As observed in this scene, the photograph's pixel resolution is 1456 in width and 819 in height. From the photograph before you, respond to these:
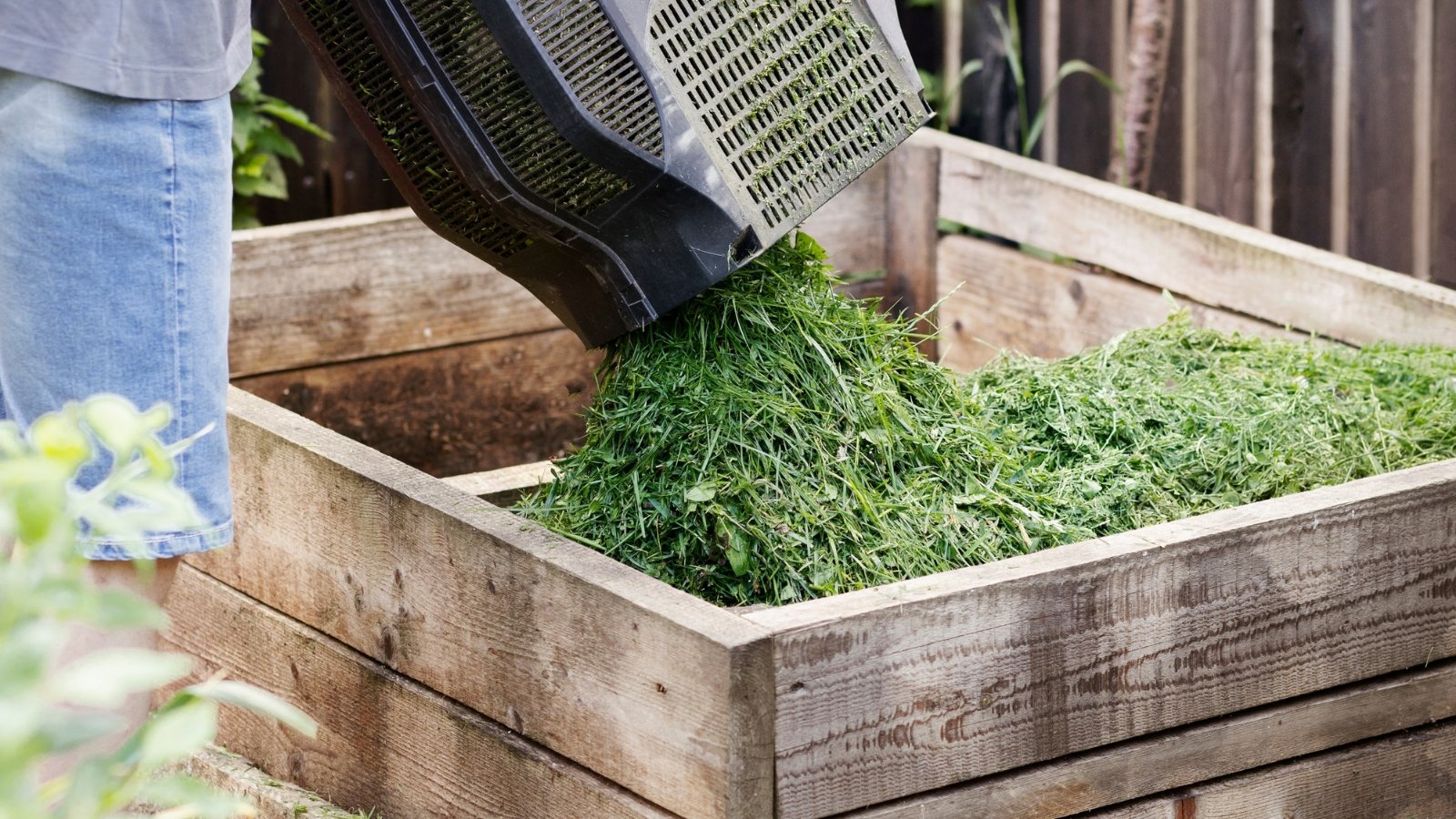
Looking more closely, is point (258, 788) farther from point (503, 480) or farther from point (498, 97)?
point (498, 97)

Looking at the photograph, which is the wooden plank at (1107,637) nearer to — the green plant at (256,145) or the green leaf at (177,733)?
the green leaf at (177,733)

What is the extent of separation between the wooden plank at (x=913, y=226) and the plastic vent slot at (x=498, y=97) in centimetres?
186

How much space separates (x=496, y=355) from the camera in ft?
10.9

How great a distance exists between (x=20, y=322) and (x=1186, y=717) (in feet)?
4.06

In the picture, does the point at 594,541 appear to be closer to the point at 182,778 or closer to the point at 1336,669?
the point at 1336,669

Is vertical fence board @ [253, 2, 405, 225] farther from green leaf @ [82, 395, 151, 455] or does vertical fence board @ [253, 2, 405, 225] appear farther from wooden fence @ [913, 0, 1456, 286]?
green leaf @ [82, 395, 151, 455]

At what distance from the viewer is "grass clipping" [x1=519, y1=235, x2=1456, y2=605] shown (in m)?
1.78

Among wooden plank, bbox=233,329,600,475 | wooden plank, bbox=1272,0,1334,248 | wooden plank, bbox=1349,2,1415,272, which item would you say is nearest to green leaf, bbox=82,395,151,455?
wooden plank, bbox=233,329,600,475

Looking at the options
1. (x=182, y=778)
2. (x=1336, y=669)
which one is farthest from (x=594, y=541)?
(x=182, y=778)

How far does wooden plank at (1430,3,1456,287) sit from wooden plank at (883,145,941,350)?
967mm

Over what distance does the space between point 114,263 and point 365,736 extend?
0.71 metres

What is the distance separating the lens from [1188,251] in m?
3.00

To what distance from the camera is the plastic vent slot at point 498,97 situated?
5.53 ft

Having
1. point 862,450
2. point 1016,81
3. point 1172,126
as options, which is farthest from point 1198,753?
point 1016,81
